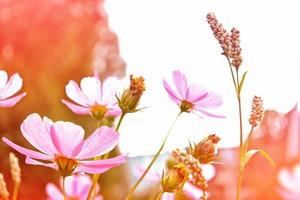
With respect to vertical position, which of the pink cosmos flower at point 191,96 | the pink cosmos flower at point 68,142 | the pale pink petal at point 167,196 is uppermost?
the pink cosmos flower at point 191,96

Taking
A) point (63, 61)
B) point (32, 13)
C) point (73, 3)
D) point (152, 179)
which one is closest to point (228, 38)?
point (152, 179)

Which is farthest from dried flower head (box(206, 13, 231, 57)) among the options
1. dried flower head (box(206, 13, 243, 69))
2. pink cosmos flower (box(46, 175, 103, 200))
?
pink cosmos flower (box(46, 175, 103, 200))

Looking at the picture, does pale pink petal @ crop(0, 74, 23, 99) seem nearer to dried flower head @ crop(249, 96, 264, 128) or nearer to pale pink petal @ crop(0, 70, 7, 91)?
pale pink petal @ crop(0, 70, 7, 91)

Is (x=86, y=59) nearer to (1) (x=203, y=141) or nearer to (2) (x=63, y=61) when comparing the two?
(2) (x=63, y=61)

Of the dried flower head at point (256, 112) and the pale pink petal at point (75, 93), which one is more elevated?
the pale pink petal at point (75, 93)

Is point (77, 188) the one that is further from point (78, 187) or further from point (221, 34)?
point (221, 34)

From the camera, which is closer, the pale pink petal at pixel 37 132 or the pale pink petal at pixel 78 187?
the pale pink petal at pixel 37 132

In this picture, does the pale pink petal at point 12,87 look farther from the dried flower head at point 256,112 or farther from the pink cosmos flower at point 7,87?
the dried flower head at point 256,112

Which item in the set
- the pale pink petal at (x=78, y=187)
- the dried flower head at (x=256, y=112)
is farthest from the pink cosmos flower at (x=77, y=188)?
the dried flower head at (x=256, y=112)
